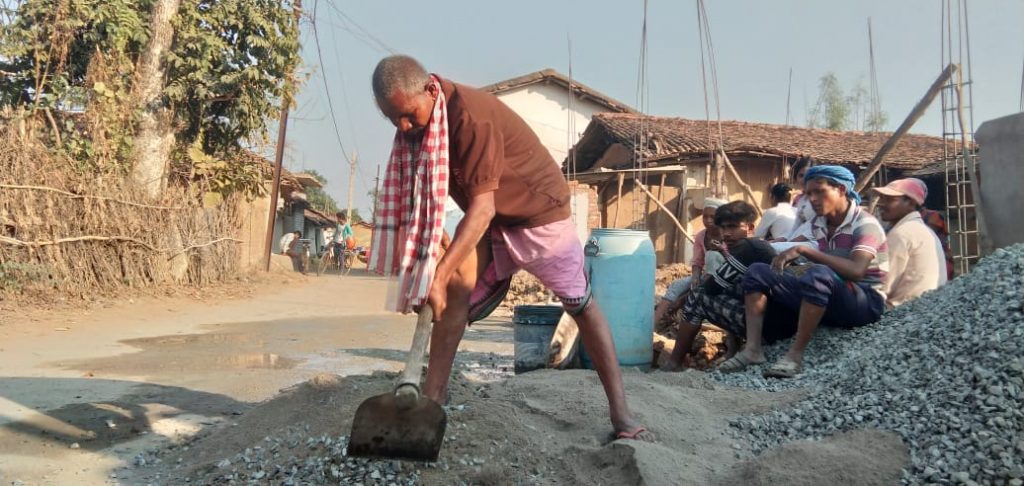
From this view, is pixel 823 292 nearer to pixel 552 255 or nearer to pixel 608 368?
pixel 608 368

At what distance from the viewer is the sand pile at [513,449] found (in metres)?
2.01

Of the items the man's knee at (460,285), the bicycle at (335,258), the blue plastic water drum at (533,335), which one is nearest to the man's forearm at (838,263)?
the blue plastic water drum at (533,335)

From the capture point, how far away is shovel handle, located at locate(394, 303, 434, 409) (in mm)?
1948

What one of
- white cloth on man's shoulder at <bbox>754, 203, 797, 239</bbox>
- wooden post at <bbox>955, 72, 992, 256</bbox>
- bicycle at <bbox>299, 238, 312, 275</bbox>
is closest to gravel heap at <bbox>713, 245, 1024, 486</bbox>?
white cloth on man's shoulder at <bbox>754, 203, 797, 239</bbox>

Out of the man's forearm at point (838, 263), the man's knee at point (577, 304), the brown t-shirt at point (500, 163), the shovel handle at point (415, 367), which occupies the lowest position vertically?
the shovel handle at point (415, 367)

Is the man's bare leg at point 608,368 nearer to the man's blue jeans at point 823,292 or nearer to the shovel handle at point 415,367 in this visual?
the shovel handle at point 415,367

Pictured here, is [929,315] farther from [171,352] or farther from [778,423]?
[171,352]

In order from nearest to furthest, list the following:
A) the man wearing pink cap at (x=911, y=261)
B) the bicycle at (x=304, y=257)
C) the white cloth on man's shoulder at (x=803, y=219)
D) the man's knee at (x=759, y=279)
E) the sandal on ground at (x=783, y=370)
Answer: the sandal on ground at (x=783, y=370), the man's knee at (x=759, y=279), the man wearing pink cap at (x=911, y=261), the white cloth on man's shoulder at (x=803, y=219), the bicycle at (x=304, y=257)

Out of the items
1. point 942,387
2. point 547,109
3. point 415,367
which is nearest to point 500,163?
point 415,367

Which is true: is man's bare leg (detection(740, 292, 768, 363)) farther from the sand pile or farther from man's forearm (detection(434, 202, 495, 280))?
man's forearm (detection(434, 202, 495, 280))

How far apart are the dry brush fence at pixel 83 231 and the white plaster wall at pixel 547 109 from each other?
12.2 meters

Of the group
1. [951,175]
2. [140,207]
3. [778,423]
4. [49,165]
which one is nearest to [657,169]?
[951,175]

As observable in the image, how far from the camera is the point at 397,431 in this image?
198cm

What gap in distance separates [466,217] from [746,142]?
478 inches
